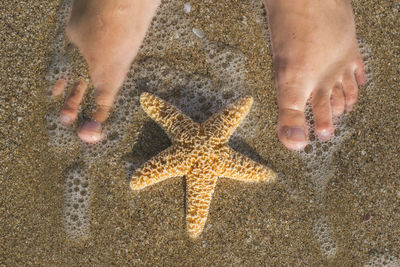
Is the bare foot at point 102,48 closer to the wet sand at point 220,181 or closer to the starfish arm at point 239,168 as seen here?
the wet sand at point 220,181

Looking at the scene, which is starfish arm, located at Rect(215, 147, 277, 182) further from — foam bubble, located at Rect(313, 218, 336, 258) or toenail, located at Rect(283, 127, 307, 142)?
foam bubble, located at Rect(313, 218, 336, 258)

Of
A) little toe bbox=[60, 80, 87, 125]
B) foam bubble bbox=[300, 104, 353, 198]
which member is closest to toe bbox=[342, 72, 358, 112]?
foam bubble bbox=[300, 104, 353, 198]

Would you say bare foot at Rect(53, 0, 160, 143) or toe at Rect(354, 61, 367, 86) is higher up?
toe at Rect(354, 61, 367, 86)

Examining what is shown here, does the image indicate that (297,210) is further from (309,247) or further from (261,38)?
(261,38)

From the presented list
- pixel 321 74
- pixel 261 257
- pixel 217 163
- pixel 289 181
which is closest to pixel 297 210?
pixel 289 181

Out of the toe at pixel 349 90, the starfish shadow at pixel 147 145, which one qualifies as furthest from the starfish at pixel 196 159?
the toe at pixel 349 90

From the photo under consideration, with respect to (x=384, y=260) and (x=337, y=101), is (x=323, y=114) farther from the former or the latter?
(x=384, y=260)
